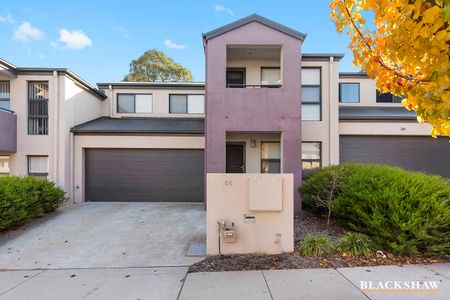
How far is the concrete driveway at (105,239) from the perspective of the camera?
5305 millimetres

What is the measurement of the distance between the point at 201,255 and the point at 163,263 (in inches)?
30.8

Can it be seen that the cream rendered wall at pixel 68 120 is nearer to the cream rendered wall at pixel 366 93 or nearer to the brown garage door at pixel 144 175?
the brown garage door at pixel 144 175

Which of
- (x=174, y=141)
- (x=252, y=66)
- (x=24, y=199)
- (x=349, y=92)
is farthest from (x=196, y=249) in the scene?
(x=349, y=92)

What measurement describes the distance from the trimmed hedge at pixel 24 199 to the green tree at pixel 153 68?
1986 cm

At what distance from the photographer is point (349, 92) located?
43.7 ft

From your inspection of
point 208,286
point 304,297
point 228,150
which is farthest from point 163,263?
point 228,150

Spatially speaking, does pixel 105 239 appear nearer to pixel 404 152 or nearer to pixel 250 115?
pixel 250 115

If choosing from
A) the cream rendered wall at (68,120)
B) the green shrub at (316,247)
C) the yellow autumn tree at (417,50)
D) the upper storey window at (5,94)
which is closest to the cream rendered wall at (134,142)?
the cream rendered wall at (68,120)

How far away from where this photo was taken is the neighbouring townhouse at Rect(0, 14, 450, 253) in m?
9.19

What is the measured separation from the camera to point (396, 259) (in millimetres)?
4906

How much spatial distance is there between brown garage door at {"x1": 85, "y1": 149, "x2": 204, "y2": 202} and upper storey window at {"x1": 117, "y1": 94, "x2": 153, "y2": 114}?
3584 millimetres

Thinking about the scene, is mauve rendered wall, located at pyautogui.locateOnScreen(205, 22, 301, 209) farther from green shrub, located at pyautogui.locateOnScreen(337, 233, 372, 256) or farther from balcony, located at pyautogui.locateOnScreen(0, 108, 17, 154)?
balcony, located at pyautogui.locateOnScreen(0, 108, 17, 154)

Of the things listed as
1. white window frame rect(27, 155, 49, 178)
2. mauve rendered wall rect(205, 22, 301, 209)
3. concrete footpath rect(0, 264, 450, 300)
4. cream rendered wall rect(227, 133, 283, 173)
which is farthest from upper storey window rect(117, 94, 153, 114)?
concrete footpath rect(0, 264, 450, 300)

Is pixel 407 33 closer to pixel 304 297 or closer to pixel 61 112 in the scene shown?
pixel 304 297
